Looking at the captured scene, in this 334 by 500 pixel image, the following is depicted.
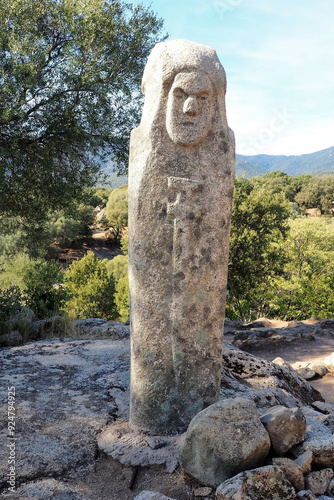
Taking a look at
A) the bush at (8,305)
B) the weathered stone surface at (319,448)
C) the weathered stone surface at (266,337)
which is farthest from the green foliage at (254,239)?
the weathered stone surface at (319,448)

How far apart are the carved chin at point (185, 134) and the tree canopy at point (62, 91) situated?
5.28 m

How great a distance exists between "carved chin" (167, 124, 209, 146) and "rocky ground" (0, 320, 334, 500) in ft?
7.97

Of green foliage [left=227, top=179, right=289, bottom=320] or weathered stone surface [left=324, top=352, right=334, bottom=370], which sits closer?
weathered stone surface [left=324, top=352, right=334, bottom=370]

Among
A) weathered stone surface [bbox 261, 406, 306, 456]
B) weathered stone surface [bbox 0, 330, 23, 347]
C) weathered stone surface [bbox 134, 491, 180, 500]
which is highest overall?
weathered stone surface [bbox 261, 406, 306, 456]

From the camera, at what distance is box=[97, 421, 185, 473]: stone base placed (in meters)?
3.30

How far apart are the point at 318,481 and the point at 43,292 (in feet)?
24.9

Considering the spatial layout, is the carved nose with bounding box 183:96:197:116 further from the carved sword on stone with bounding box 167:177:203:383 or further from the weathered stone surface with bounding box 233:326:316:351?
the weathered stone surface with bounding box 233:326:316:351

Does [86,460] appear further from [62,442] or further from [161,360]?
[161,360]

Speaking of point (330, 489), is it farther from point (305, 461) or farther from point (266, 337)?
point (266, 337)

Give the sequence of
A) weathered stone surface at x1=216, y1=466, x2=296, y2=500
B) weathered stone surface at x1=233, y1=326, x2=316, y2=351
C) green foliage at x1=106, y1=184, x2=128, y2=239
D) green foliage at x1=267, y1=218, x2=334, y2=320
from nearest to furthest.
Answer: weathered stone surface at x1=216, y1=466, x2=296, y2=500
weathered stone surface at x1=233, y1=326, x2=316, y2=351
green foliage at x1=267, y1=218, x2=334, y2=320
green foliage at x1=106, y1=184, x2=128, y2=239

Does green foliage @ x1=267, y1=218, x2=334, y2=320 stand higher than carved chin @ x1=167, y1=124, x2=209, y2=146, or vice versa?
carved chin @ x1=167, y1=124, x2=209, y2=146

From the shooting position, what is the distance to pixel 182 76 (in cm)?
343

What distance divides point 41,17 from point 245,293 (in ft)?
41.9

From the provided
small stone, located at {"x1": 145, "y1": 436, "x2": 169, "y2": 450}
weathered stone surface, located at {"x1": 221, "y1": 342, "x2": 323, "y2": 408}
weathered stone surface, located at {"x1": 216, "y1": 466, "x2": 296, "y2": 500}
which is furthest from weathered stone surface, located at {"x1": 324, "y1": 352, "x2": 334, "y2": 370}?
weathered stone surface, located at {"x1": 216, "y1": 466, "x2": 296, "y2": 500}
